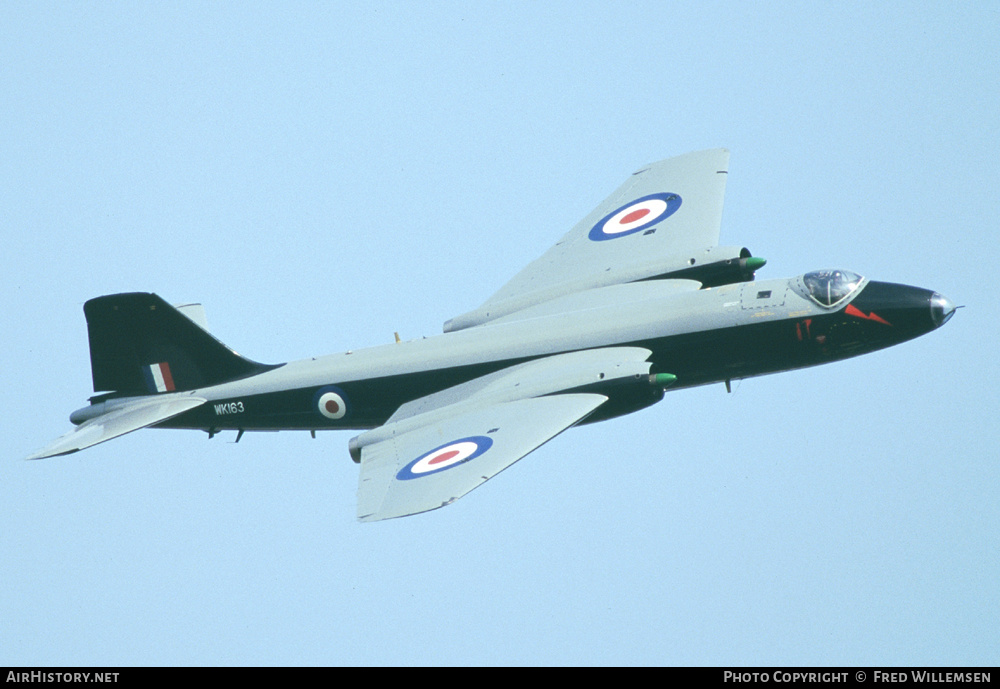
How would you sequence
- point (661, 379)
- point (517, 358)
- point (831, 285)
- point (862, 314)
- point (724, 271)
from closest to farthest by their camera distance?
point (661, 379)
point (862, 314)
point (831, 285)
point (517, 358)
point (724, 271)

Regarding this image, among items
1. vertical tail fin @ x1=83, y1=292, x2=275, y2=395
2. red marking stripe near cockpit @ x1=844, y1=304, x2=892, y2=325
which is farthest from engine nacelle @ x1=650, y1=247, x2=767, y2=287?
vertical tail fin @ x1=83, y1=292, x2=275, y2=395

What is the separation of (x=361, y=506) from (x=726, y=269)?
38.7 feet

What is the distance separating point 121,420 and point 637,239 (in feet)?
46.2

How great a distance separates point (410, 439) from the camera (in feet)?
102

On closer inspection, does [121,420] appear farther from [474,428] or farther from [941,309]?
[941,309]

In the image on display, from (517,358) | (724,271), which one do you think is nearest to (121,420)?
(517,358)

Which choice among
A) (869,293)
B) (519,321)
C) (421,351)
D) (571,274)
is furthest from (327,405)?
(869,293)

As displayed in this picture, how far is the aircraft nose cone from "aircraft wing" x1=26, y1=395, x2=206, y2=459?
17625mm

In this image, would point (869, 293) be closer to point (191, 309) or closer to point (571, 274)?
point (571, 274)

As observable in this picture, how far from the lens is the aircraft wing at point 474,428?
2831cm

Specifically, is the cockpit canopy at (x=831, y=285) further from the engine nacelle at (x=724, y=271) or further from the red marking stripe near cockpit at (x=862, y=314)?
the engine nacelle at (x=724, y=271)

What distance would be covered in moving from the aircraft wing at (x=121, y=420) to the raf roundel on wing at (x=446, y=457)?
7701 millimetres

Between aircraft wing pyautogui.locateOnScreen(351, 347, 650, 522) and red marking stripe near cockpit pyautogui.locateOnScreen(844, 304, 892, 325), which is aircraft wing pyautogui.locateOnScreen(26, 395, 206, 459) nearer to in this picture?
aircraft wing pyautogui.locateOnScreen(351, 347, 650, 522)

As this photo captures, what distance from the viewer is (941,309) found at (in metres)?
31.9
